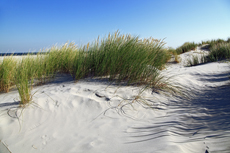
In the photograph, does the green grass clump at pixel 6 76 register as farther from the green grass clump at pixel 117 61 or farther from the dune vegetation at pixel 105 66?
the green grass clump at pixel 117 61

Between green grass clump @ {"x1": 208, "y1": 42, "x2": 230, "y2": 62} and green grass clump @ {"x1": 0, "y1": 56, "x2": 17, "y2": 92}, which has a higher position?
green grass clump @ {"x1": 208, "y1": 42, "x2": 230, "y2": 62}

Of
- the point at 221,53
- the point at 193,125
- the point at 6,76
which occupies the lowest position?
the point at 193,125

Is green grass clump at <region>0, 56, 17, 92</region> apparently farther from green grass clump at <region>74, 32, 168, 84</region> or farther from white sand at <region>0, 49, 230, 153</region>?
green grass clump at <region>74, 32, 168, 84</region>

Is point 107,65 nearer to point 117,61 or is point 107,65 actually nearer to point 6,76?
point 117,61

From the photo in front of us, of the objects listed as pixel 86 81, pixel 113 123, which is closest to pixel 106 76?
pixel 86 81

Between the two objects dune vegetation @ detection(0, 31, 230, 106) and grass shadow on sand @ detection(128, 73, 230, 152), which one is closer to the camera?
grass shadow on sand @ detection(128, 73, 230, 152)

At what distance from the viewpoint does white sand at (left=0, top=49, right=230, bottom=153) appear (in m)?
1.46

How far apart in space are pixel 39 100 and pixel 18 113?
1.11ft

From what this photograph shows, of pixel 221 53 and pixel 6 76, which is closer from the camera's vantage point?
pixel 6 76

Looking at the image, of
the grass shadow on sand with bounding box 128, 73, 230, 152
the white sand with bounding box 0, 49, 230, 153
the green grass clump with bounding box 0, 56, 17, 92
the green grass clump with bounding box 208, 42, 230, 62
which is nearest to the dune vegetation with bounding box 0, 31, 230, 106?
the green grass clump with bounding box 0, 56, 17, 92

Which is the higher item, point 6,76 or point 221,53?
point 221,53

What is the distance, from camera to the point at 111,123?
190cm

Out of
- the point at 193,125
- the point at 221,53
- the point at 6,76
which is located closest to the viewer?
the point at 193,125

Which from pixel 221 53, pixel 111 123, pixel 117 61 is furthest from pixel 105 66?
pixel 221 53
